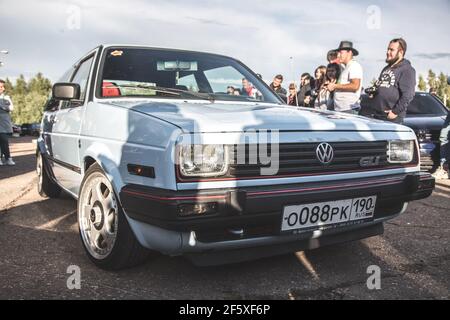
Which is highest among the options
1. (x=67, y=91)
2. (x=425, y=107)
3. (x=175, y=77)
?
(x=175, y=77)

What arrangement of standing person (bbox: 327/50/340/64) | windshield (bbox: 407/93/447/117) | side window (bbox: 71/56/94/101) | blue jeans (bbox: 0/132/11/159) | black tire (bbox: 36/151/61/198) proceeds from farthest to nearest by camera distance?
blue jeans (bbox: 0/132/11/159) < windshield (bbox: 407/93/447/117) < standing person (bbox: 327/50/340/64) < black tire (bbox: 36/151/61/198) < side window (bbox: 71/56/94/101)

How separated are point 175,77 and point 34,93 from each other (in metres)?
94.3

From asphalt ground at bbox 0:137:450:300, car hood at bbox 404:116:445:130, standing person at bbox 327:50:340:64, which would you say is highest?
standing person at bbox 327:50:340:64

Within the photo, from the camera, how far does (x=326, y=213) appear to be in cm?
246

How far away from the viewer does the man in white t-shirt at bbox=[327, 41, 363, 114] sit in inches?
211

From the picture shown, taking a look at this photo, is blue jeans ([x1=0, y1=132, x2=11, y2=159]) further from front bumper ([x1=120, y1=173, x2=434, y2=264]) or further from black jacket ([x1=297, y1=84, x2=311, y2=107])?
front bumper ([x1=120, y1=173, x2=434, y2=264])

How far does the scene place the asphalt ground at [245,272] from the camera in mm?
2354

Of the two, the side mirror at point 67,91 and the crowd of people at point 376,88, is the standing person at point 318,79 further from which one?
the side mirror at point 67,91

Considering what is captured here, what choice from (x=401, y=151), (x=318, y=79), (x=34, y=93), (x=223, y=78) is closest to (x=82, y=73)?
(x=223, y=78)

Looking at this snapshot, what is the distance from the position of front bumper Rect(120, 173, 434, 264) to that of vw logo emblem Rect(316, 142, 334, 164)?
13 centimetres

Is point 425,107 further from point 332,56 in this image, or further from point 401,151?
point 401,151

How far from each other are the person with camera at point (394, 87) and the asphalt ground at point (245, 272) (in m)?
1.67

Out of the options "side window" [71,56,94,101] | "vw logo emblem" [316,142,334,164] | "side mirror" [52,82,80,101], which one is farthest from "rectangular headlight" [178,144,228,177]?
"side window" [71,56,94,101]

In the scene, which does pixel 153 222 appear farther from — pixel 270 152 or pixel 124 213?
pixel 270 152
